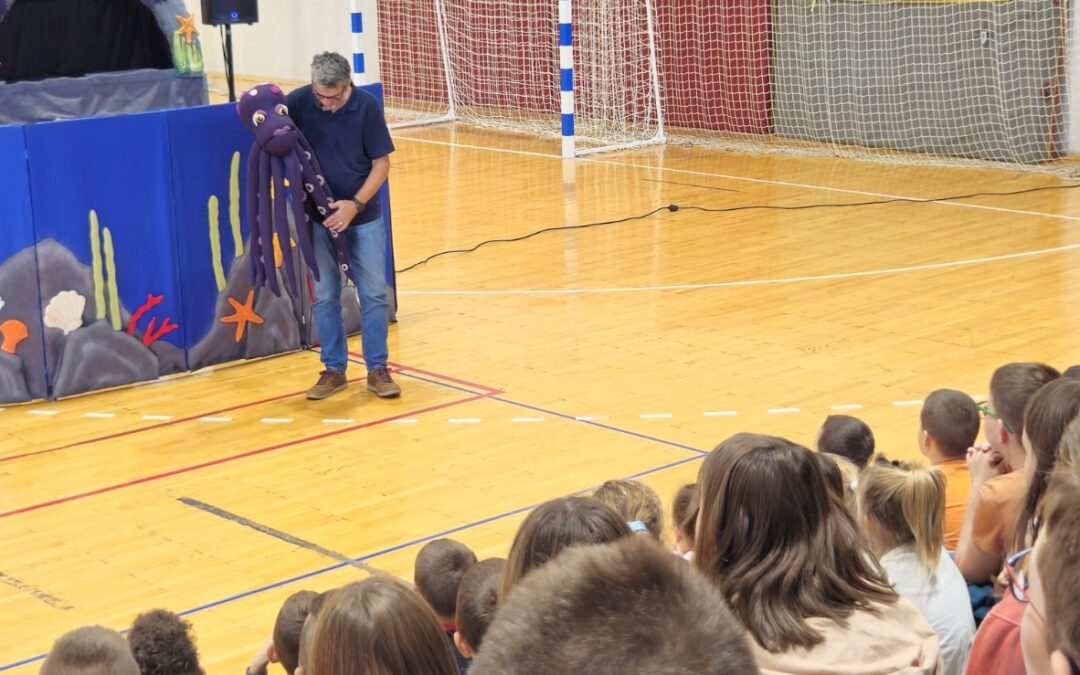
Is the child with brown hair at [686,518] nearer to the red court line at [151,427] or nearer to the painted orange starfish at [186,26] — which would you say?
the red court line at [151,427]

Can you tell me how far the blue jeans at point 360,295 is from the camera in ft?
26.1

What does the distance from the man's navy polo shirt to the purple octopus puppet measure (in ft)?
0.26

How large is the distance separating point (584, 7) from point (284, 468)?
11.2 m

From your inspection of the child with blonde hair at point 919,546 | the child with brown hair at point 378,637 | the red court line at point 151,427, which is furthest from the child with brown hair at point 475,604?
the red court line at point 151,427

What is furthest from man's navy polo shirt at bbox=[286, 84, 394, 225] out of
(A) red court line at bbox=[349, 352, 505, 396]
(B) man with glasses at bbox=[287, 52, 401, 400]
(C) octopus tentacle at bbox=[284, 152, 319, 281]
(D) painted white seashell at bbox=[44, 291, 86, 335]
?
(D) painted white seashell at bbox=[44, 291, 86, 335]

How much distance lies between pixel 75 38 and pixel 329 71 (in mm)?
9089

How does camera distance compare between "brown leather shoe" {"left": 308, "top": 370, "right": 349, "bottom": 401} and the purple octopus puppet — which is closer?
the purple octopus puppet

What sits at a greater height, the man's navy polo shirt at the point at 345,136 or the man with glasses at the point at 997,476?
the man's navy polo shirt at the point at 345,136

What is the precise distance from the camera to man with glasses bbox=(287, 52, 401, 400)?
7.77 metres

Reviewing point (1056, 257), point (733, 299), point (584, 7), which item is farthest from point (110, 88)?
point (1056, 257)

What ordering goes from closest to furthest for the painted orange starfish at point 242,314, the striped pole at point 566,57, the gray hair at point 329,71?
the gray hair at point 329,71 → the painted orange starfish at point 242,314 → the striped pole at point 566,57

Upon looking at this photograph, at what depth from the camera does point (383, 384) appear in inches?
311

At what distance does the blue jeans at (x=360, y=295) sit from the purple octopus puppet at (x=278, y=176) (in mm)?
57

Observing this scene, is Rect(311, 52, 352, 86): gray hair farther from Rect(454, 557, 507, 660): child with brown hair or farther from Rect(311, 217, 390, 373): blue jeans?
Rect(454, 557, 507, 660): child with brown hair
